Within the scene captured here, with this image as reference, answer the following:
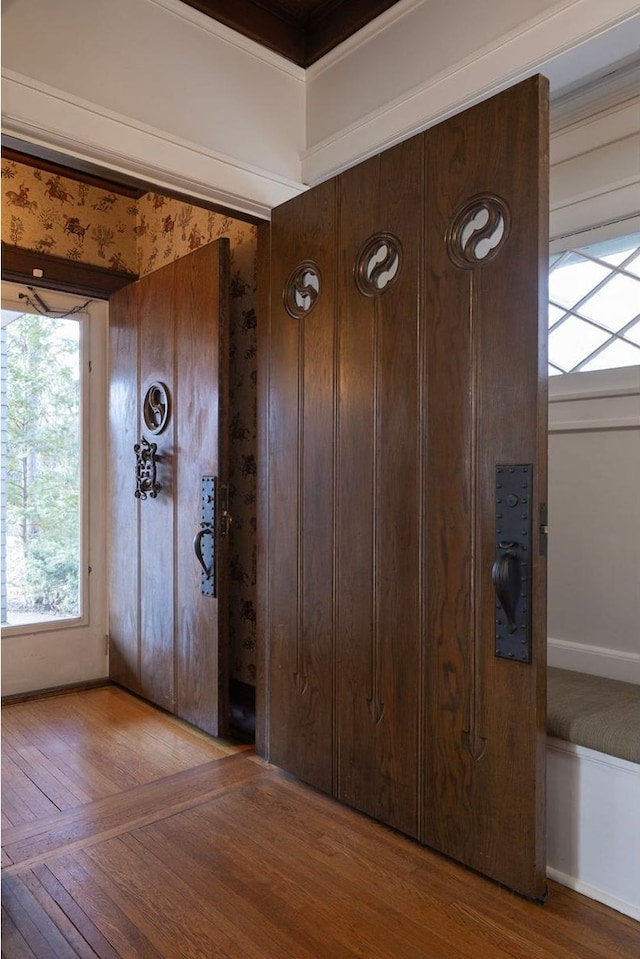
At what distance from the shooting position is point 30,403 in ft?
12.2

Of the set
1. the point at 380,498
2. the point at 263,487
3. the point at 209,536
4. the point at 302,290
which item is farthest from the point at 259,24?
Answer: the point at 209,536

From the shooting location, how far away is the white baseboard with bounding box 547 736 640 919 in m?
1.83

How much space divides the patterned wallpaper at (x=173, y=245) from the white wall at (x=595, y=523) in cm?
135

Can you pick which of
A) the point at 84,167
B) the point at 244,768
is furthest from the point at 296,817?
the point at 84,167

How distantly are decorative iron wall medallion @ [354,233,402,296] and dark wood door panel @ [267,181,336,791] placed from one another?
15cm

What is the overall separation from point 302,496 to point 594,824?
1404mm

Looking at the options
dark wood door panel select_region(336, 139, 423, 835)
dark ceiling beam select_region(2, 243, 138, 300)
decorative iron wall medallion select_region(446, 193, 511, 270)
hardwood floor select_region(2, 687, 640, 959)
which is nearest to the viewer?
hardwood floor select_region(2, 687, 640, 959)

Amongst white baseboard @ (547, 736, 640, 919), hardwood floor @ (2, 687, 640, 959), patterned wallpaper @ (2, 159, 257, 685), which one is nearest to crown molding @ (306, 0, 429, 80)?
patterned wallpaper @ (2, 159, 257, 685)

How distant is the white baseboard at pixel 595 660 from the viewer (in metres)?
2.39

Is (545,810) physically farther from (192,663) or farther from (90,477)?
(90,477)

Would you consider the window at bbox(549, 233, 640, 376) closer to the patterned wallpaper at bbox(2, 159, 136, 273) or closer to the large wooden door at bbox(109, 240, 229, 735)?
the large wooden door at bbox(109, 240, 229, 735)

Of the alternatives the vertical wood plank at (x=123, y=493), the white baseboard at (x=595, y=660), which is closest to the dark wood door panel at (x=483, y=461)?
the white baseboard at (x=595, y=660)

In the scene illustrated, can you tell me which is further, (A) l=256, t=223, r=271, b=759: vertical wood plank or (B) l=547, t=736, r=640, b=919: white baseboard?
(A) l=256, t=223, r=271, b=759: vertical wood plank

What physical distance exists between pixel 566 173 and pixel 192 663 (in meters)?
2.61
